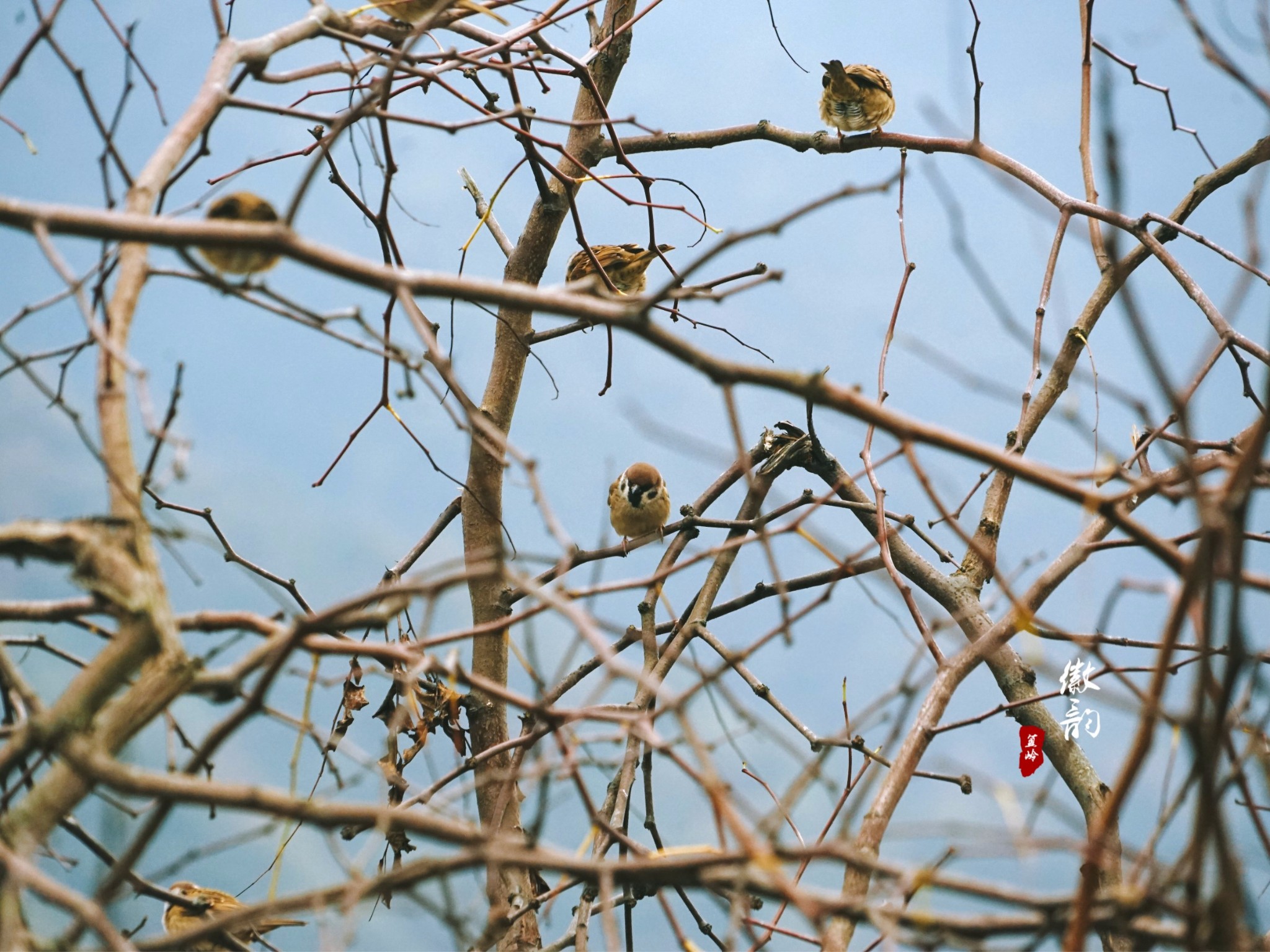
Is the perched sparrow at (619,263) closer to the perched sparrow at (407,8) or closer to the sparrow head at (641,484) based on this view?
the sparrow head at (641,484)

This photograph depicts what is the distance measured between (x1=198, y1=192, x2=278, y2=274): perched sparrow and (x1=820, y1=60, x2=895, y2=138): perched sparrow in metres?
1.95

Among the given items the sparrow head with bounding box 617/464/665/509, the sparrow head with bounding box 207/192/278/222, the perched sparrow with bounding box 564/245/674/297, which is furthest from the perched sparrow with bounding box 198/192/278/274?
the perched sparrow with bounding box 564/245/674/297

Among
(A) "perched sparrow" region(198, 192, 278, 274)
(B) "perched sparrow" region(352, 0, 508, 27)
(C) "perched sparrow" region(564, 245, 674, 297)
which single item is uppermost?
(C) "perched sparrow" region(564, 245, 674, 297)

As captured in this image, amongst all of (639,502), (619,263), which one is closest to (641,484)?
(639,502)

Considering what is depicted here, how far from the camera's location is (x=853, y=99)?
10.2 ft

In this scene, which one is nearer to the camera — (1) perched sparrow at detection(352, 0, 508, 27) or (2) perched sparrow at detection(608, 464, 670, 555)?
(1) perched sparrow at detection(352, 0, 508, 27)

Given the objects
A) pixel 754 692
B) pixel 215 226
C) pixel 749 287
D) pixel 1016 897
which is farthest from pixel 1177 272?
pixel 215 226

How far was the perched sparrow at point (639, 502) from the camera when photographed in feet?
8.80

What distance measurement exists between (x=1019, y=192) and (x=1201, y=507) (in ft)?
5.63

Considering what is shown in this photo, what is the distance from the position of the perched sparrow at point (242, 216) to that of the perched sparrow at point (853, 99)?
6.41 feet

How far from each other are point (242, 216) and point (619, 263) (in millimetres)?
1580

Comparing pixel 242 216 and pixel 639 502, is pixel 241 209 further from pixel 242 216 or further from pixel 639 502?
pixel 639 502

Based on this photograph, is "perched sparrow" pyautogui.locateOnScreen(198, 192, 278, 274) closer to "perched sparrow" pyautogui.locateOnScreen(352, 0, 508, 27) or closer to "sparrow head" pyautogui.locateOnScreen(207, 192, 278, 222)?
"sparrow head" pyautogui.locateOnScreen(207, 192, 278, 222)

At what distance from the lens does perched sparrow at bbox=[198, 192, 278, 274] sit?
157 cm
